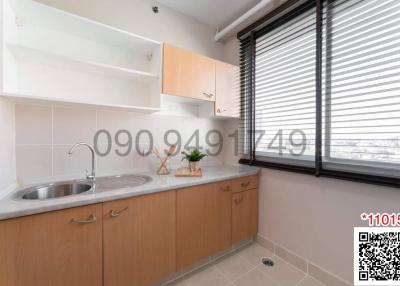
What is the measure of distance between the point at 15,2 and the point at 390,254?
9.87 ft

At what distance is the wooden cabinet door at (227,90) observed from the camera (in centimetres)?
192

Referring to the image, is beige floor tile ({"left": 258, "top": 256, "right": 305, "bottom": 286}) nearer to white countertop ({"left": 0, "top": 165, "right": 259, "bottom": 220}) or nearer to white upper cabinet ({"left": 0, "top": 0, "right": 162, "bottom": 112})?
white countertop ({"left": 0, "top": 165, "right": 259, "bottom": 220})

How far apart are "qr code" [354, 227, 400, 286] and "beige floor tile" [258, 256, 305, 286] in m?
0.41

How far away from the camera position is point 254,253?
71.1 inches

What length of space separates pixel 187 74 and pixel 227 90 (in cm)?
54

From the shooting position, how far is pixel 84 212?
3.28 feet

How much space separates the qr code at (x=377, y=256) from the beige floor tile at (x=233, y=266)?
807mm

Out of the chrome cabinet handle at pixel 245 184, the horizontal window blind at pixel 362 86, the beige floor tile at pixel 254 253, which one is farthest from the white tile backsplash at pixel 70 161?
the horizontal window blind at pixel 362 86

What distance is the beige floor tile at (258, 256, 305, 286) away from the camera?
4.77 ft

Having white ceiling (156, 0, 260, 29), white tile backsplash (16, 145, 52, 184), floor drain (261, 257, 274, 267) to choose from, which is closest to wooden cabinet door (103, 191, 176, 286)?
white tile backsplash (16, 145, 52, 184)

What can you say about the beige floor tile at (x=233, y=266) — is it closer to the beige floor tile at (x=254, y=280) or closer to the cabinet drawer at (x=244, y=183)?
the beige floor tile at (x=254, y=280)

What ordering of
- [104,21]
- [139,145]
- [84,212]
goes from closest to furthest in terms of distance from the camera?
[84,212] < [104,21] < [139,145]

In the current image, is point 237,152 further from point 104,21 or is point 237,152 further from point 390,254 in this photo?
point 104,21

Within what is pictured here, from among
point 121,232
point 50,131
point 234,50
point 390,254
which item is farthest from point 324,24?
point 50,131
